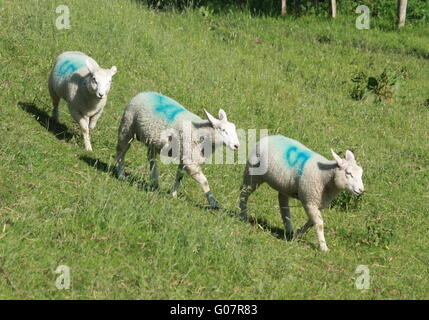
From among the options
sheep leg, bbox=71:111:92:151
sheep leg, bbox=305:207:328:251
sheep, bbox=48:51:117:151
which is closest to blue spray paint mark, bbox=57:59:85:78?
sheep, bbox=48:51:117:151

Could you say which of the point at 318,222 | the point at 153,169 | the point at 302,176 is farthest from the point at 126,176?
the point at 318,222

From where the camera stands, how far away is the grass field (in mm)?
6992

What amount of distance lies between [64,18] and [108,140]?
186 inches

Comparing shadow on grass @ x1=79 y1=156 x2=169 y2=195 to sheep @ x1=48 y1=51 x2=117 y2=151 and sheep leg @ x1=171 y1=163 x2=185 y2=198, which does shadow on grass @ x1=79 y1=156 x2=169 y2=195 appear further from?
sheep @ x1=48 y1=51 x2=117 y2=151

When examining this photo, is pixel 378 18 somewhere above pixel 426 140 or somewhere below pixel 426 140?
above

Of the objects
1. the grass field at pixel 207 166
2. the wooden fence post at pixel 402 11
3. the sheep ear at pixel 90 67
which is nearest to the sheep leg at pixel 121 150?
the grass field at pixel 207 166

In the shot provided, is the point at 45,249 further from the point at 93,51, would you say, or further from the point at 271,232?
the point at 93,51

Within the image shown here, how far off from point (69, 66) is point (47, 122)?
89cm

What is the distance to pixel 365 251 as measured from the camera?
915 cm

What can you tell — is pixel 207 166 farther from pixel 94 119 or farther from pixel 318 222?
pixel 318 222

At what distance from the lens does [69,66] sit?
11.0m

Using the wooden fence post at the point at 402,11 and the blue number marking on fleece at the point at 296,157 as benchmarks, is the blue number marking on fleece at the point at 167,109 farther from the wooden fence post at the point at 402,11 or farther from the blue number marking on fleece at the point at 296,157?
the wooden fence post at the point at 402,11
